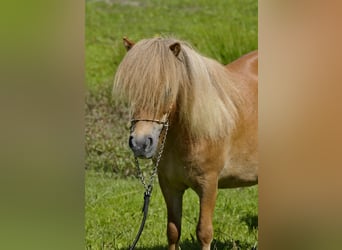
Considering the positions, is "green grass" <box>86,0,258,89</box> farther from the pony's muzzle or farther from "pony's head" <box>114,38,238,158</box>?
the pony's muzzle

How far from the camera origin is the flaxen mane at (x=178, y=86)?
88.0 inches

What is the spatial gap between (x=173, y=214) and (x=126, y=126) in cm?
139

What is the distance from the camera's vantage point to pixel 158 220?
10.0ft

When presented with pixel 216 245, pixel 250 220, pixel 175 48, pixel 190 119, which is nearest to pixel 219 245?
pixel 216 245

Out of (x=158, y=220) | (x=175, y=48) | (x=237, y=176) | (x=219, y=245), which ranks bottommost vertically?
(x=219, y=245)

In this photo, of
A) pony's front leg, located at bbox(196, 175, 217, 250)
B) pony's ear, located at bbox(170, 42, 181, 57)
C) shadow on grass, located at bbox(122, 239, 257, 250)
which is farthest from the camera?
shadow on grass, located at bbox(122, 239, 257, 250)

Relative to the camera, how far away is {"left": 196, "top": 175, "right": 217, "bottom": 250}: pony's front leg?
8.57 ft

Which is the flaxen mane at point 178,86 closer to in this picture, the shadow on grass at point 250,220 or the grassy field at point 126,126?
the grassy field at point 126,126

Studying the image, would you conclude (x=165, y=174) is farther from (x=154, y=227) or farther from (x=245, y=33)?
(x=245, y=33)

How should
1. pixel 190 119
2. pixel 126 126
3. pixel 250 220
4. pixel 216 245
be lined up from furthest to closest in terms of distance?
Answer: pixel 126 126
pixel 250 220
pixel 216 245
pixel 190 119

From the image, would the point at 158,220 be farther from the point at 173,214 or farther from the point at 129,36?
the point at 129,36

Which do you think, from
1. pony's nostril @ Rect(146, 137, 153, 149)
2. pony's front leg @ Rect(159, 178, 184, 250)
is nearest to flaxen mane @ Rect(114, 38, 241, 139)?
pony's nostril @ Rect(146, 137, 153, 149)
